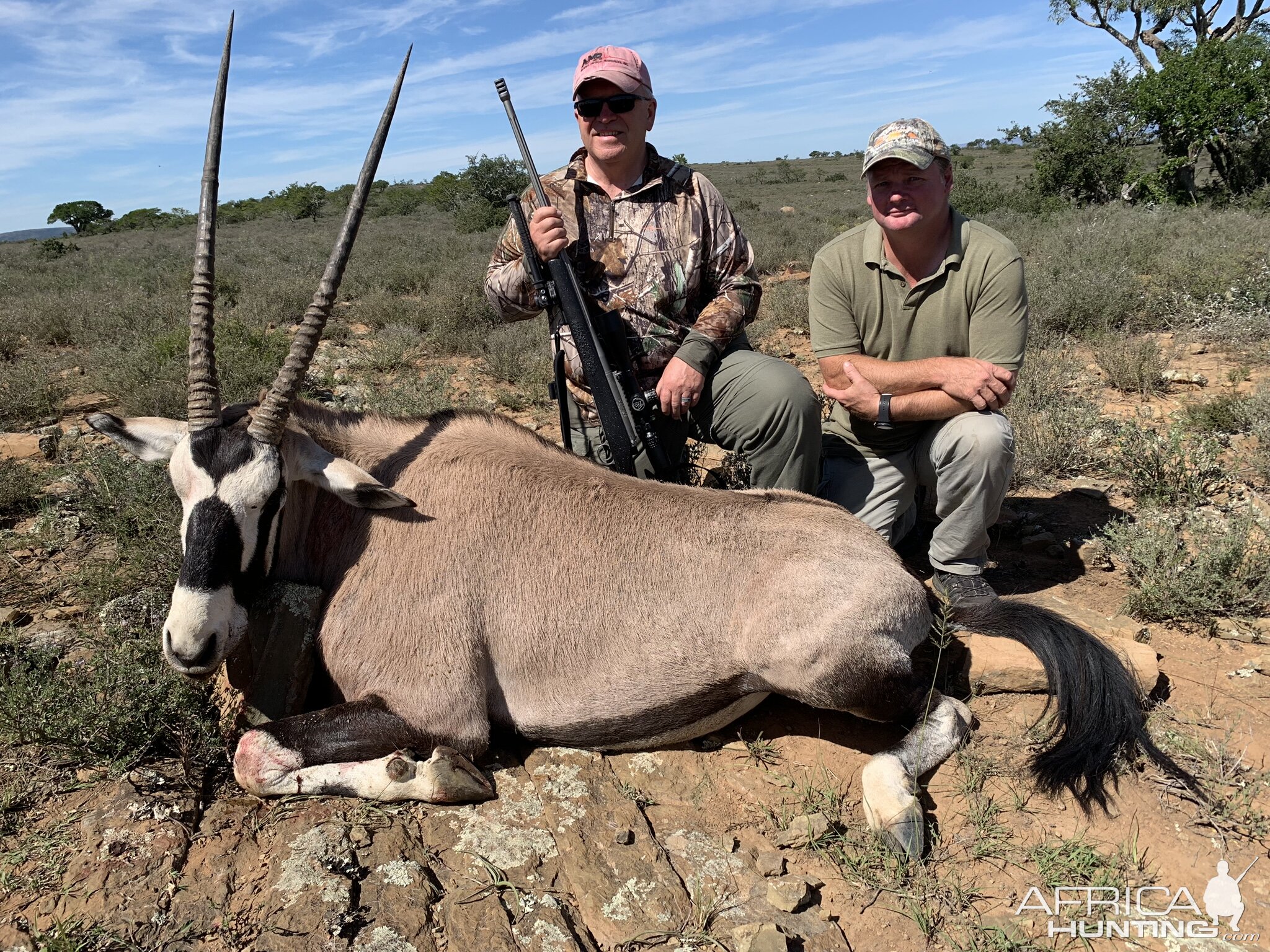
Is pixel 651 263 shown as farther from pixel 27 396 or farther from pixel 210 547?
pixel 27 396

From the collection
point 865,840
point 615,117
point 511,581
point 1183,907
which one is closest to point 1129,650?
point 1183,907

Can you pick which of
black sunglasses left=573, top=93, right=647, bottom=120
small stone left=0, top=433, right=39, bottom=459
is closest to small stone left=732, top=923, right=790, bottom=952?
black sunglasses left=573, top=93, right=647, bottom=120

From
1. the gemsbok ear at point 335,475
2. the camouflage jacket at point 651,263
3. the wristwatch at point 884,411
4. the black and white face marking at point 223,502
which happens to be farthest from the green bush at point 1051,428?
the black and white face marking at point 223,502

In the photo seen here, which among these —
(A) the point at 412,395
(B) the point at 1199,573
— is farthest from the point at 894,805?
(A) the point at 412,395

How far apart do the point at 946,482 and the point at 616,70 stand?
288cm

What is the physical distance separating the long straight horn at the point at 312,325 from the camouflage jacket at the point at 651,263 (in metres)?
1.51

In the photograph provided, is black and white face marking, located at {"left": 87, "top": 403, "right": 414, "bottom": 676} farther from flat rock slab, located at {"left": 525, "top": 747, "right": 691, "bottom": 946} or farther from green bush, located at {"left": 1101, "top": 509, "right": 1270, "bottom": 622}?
green bush, located at {"left": 1101, "top": 509, "right": 1270, "bottom": 622}

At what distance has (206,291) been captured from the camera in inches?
120

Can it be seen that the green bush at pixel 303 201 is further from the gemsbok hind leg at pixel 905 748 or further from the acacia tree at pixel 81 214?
the gemsbok hind leg at pixel 905 748

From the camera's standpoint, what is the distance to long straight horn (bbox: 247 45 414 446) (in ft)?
9.84

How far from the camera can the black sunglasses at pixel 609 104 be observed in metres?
4.32

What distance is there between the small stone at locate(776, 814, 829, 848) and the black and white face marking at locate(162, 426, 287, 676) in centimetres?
224

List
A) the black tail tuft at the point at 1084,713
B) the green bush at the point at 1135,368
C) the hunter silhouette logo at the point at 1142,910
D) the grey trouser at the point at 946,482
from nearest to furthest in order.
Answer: the hunter silhouette logo at the point at 1142,910 → the black tail tuft at the point at 1084,713 → the grey trouser at the point at 946,482 → the green bush at the point at 1135,368

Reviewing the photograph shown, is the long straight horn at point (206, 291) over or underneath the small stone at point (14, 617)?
over
